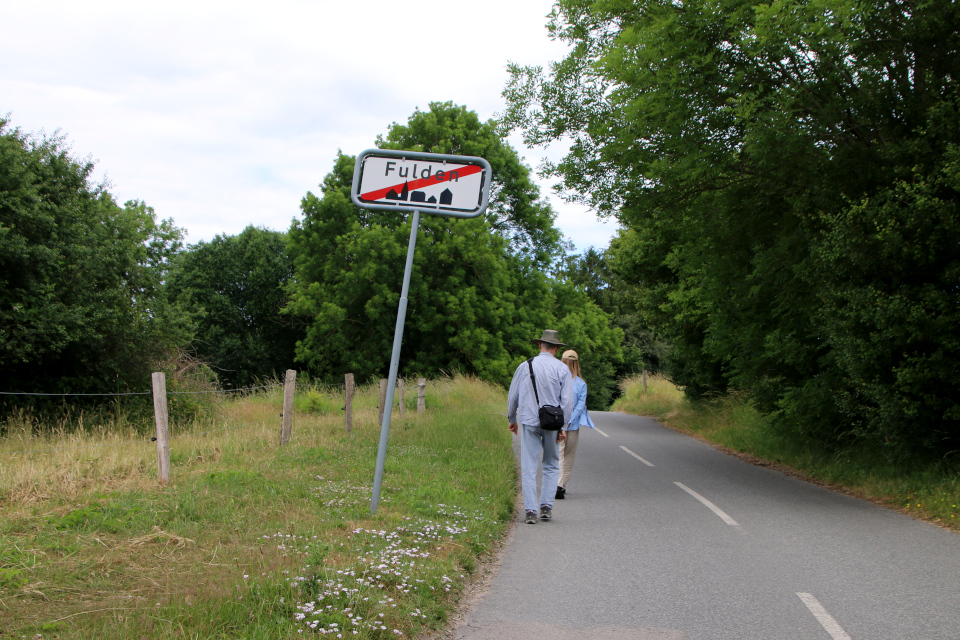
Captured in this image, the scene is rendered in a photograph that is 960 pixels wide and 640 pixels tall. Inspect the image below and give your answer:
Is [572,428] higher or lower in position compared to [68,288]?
lower

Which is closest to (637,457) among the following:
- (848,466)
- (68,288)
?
(848,466)

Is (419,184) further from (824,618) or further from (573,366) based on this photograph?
(824,618)

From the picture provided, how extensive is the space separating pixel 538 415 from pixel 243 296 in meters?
40.7

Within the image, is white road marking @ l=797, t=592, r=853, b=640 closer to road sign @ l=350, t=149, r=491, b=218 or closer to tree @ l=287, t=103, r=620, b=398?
road sign @ l=350, t=149, r=491, b=218

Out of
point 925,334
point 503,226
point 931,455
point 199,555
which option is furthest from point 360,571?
point 503,226

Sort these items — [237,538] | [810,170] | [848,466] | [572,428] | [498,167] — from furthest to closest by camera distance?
[498,167] → [848,466] → [810,170] → [572,428] → [237,538]

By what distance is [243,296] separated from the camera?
4556cm

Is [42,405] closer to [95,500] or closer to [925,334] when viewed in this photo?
[95,500]

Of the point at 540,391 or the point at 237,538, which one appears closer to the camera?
the point at 237,538

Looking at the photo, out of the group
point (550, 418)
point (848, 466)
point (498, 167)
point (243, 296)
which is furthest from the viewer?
point (243, 296)

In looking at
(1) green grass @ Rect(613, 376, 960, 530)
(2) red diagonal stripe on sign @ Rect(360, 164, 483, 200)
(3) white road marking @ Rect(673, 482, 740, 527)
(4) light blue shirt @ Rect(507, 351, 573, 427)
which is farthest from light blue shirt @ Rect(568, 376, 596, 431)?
(1) green grass @ Rect(613, 376, 960, 530)

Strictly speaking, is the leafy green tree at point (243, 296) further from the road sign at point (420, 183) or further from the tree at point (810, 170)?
the road sign at point (420, 183)

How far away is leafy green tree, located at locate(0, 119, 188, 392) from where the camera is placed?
1350 cm

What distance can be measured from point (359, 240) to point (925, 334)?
2355 centimetres
